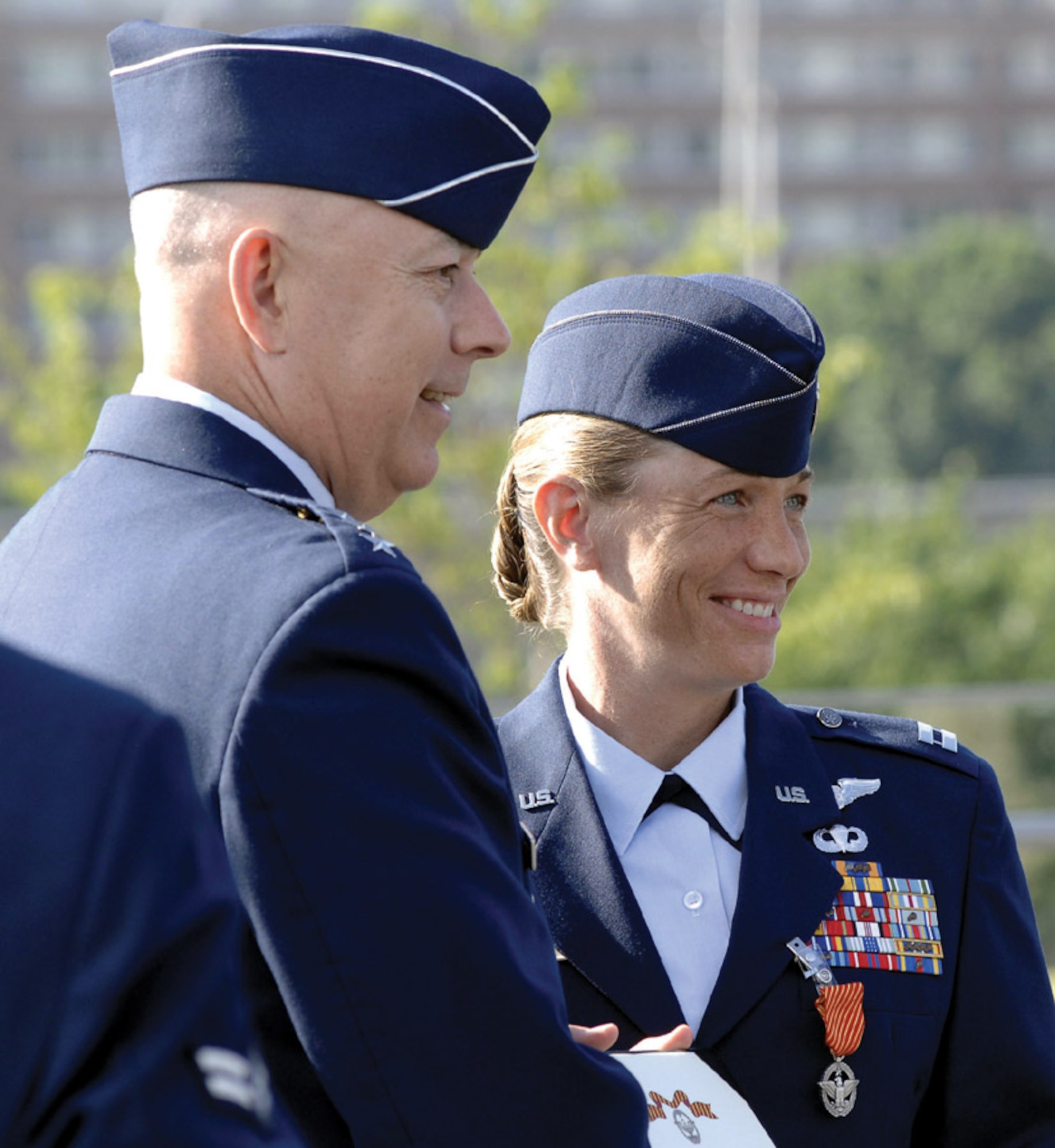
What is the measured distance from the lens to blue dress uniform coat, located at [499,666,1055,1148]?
2289 mm

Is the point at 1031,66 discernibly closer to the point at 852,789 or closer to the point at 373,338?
the point at 852,789

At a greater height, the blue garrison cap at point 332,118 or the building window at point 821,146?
the blue garrison cap at point 332,118

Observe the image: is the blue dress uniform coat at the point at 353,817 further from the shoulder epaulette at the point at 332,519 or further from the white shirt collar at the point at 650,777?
the white shirt collar at the point at 650,777

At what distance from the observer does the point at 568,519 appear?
2.66m

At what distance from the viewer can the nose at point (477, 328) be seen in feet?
5.70

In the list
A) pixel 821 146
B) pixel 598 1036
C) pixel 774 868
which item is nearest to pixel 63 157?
pixel 821 146

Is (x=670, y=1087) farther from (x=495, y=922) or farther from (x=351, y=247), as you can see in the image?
(x=351, y=247)

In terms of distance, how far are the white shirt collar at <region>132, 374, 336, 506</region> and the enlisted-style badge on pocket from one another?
106 cm

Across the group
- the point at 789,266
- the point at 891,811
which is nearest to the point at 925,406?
the point at 789,266

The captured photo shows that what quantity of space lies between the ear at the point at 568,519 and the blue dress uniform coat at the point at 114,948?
1.51 m

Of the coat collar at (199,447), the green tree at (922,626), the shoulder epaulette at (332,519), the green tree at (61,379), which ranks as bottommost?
the green tree at (922,626)

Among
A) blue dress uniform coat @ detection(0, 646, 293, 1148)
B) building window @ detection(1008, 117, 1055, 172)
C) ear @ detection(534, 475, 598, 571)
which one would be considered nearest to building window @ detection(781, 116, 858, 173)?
building window @ detection(1008, 117, 1055, 172)

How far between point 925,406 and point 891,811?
50.0 m

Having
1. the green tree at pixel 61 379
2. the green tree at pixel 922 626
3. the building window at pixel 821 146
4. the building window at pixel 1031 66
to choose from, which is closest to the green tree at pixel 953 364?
the building window at pixel 821 146
